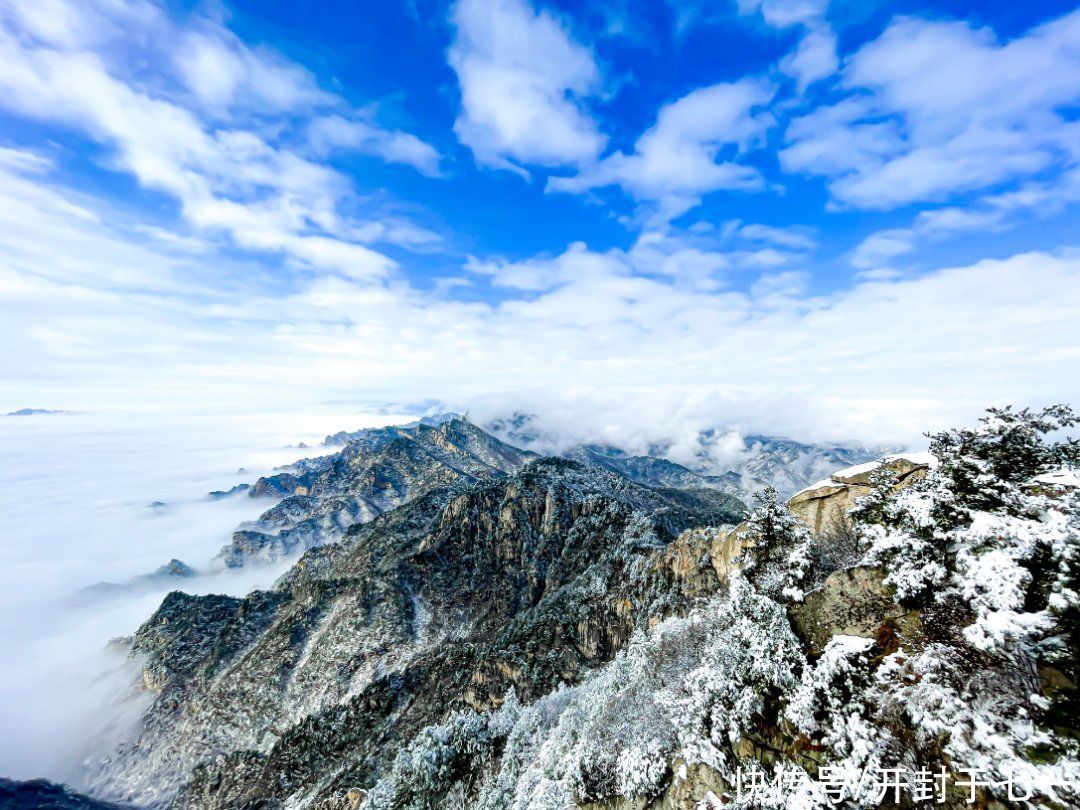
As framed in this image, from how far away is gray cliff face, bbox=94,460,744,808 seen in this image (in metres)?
71.1

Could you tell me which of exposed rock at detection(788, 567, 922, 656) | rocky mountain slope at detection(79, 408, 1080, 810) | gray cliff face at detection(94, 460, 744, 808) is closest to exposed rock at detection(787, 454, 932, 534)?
rocky mountain slope at detection(79, 408, 1080, 810)

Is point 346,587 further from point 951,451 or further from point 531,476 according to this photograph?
point 951,451

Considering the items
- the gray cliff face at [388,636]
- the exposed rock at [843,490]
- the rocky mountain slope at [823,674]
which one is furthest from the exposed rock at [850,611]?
the gray cliff face at [388,636]

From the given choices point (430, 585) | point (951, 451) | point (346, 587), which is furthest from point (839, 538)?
point (346, 587)

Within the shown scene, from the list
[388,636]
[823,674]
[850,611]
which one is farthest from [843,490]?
[388,636]

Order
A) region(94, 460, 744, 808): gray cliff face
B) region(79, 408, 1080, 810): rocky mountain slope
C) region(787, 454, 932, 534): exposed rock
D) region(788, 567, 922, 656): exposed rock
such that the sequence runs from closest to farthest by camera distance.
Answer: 1. region(79, 408, 1080, 810): rocky mountain slope
2. region(788, 567, 922, 656): exposed rock
3. region(787, 454, 932, 534): exposed rock
4. region(94, 460, 744, 808): gray cliff face

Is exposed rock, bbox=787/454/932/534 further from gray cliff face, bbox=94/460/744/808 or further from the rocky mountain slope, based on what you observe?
gray cliff face, bbox=94/460/744/808

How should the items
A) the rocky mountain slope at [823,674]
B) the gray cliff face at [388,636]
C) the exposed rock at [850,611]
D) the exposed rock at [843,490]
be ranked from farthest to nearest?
the gray cliff face at [388,636]
the exposed rock at [843,490]
the exposed rock at [850,611]
the rocky mountain slope at [823,674]

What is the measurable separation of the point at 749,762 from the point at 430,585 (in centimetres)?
10599

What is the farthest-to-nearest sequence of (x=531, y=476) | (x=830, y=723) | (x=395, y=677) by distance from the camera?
1. (x=531, y=476)
2. (x=395, y=677)
3. (x=830, y=723)

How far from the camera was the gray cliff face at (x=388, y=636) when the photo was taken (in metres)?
71.1

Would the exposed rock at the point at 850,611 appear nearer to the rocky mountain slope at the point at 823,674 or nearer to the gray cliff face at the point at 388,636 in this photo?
the rocky mountain slope at the point at 823,674

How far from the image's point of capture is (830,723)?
50.7 ft

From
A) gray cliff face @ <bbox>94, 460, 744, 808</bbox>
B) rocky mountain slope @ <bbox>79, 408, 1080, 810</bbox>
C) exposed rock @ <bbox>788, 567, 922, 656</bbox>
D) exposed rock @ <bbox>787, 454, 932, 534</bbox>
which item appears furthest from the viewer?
gray cliff face @ <bbox>94, 460, 744, 808</bbox>
